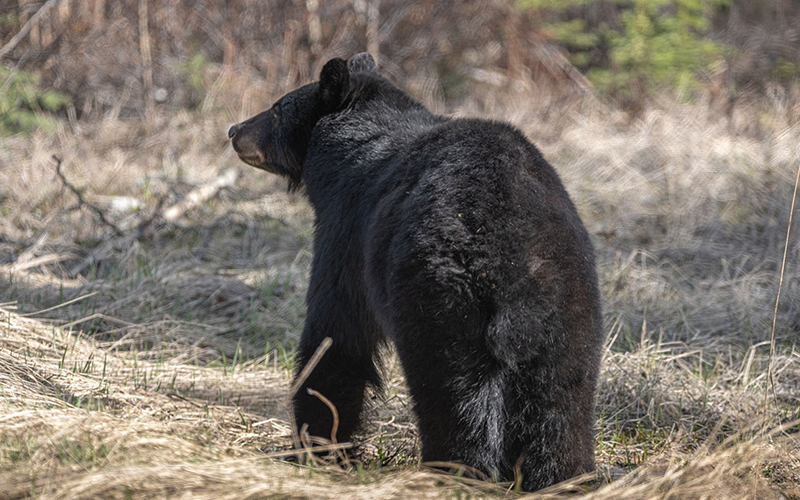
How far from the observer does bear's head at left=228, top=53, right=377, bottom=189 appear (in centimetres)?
346

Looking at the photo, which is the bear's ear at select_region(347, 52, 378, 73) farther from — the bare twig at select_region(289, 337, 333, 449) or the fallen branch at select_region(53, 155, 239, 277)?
the fallen branch at select_region(53, 155, 239, 277)

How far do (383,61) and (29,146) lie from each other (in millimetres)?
4830

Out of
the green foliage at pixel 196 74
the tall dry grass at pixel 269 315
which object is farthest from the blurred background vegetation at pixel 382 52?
the tall dry grass at pixel 269 315

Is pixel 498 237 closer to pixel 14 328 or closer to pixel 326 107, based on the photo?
pixel 326 107

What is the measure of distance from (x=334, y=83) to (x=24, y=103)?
7690 millimetres

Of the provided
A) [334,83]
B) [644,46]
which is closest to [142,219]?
[334,83]

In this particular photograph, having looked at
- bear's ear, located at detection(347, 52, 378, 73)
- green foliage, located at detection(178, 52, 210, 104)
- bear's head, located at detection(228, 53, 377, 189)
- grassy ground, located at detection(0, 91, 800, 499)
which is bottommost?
grassy ground, located at detection(0, 91, 800, 499)

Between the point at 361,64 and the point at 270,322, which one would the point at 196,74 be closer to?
the point at 270,322

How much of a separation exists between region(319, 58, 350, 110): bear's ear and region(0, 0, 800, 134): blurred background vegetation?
244 inches

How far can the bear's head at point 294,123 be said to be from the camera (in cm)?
346

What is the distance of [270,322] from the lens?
191 inches

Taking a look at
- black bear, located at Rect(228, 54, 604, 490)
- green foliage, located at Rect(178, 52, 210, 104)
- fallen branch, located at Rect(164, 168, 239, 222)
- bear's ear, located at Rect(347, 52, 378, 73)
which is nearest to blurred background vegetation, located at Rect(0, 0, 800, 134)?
green foliage, located at Rect(178, 52, 210, 104)

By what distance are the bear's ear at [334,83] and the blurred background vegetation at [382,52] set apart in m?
6.19

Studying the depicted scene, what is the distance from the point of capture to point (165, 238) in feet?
20.6
